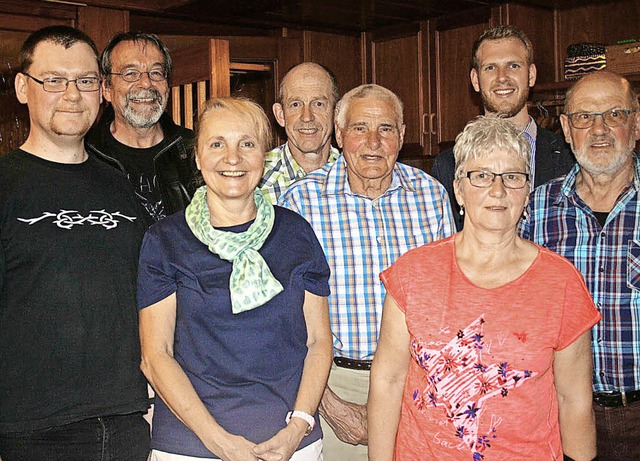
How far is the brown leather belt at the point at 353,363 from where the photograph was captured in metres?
2.53

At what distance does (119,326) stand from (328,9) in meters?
3.08

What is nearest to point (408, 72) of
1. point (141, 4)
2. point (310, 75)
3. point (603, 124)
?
point (141, 4)

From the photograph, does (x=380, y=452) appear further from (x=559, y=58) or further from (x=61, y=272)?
(x=559, y=58)

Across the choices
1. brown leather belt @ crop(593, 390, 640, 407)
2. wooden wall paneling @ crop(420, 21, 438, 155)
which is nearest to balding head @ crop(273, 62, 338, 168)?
brown leather belt @ crop(593, 390, 640, 407)

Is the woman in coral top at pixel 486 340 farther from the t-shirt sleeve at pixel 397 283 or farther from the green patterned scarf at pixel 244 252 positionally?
the green patterned scarf at pixel 244 252

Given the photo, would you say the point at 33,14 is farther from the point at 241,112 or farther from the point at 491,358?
the point at 491,358

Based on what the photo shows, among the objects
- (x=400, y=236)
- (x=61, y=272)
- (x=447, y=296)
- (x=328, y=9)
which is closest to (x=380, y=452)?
(x=447, y=296)

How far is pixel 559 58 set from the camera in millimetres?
4875

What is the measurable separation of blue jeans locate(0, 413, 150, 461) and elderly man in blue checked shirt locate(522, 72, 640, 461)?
1.36 m

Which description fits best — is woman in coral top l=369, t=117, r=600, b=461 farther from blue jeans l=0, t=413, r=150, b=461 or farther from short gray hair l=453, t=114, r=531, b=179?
blue jeans l=0, t=413, r=150, b=461

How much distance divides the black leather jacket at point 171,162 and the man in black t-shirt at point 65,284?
0.52 metres

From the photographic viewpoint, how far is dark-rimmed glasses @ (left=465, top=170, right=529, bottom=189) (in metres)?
2.05

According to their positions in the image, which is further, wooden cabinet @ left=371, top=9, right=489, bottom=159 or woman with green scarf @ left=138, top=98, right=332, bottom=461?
wooden cabinet @ left=371, top=9, right=489, bottom=159

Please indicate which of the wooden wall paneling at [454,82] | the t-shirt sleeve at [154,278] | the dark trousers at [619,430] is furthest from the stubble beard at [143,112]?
the wooden wall paneling at [454,82]
